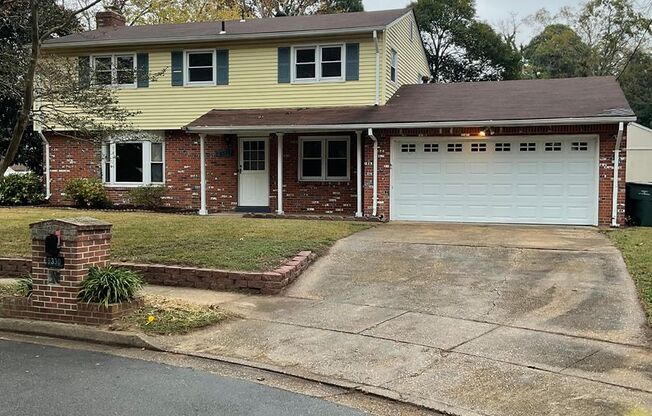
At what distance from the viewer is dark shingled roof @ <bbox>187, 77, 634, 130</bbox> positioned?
15.5 metres

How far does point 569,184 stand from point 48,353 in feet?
42.2

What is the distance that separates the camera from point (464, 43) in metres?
39.1

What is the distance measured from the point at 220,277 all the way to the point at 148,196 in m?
10.8

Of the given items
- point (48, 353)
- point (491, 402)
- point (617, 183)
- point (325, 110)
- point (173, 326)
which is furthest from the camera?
point (325, 110)

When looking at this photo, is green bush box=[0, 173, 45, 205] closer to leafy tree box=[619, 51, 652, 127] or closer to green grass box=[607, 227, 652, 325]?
green grass box=[607, 227, 652, 325]

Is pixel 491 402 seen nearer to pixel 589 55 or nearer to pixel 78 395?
pixel 78 395

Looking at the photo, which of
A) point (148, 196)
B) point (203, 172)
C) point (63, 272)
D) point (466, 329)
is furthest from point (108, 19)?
point (466, 329)

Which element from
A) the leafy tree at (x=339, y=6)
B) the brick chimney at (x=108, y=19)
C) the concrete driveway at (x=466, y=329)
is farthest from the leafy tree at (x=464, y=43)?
the concrete driveway at (x=466, y=329)

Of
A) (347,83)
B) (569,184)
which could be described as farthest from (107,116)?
(569,184)

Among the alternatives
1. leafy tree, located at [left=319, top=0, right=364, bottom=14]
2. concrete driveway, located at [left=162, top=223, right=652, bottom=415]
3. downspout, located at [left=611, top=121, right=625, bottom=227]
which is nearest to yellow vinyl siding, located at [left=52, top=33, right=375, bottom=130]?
downspout, located at [left=611, top=121, right=625, bottom=227]

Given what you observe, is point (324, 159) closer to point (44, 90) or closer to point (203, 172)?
point (203, 172)

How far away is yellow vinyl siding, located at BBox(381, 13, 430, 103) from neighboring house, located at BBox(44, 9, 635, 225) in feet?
0.33

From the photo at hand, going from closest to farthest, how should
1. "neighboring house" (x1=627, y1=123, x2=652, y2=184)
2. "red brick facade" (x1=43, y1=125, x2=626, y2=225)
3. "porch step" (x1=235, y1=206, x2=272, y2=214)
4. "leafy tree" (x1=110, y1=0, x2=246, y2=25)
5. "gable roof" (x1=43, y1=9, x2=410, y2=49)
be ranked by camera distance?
"red brick facade" (x1=43, y1=125, x2=626, y2=225)
"gable roof" (x1=43, y1=9, x2=410, y2=49)
"porch step" (x1=235, y1=206, x2=272, y2=214)
"neighboring house" (x1=627, y1=123, x2=652, y2=184)
"leafy tree" (x1=110, y1=0, x2=246, y2=25)

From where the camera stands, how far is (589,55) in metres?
45.2
